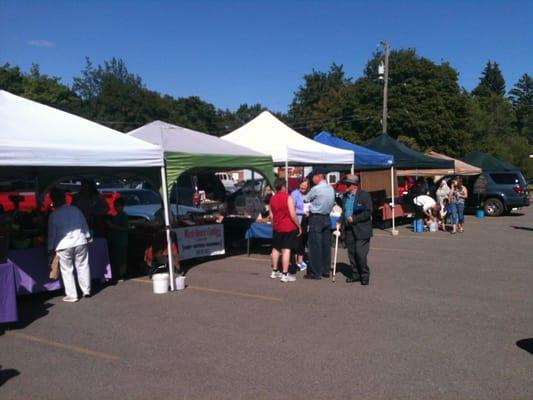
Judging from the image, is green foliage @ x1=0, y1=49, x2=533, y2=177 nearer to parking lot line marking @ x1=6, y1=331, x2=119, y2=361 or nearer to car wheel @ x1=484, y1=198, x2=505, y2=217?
car wheel @ x1=484, y1=198, x2=505, y2=217

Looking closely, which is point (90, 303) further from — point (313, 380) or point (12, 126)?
point (313, 380)

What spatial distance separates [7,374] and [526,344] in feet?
16.8

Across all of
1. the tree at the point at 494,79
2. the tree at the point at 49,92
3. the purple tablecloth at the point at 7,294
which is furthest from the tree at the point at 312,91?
the purple tablecloth at the point at 7,294

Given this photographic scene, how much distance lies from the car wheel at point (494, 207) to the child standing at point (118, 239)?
17.2m

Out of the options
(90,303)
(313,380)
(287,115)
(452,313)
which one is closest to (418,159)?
(452,313)

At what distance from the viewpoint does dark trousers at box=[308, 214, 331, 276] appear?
28.8 feet

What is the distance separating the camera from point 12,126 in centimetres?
711

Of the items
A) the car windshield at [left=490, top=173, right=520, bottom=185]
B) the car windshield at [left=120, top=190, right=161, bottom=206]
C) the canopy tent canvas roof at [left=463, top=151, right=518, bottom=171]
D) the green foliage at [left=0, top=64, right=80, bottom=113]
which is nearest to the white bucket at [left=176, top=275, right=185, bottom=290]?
the car windshield at [left=120, top=190, right=161, bottom=206]

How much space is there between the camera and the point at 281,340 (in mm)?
5633

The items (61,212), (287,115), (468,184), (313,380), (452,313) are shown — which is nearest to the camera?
(313,380)

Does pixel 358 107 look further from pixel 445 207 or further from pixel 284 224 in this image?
pixel 284 224

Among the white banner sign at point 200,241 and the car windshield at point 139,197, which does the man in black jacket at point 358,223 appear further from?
the car windshield at point 139,197

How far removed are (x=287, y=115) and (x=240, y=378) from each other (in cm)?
7724

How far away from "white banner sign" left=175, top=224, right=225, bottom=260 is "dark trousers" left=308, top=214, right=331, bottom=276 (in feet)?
8.62
